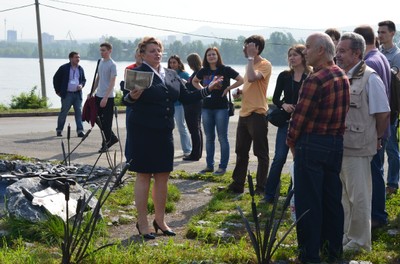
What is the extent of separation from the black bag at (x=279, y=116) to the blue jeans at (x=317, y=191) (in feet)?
7.38

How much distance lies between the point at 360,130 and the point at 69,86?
1113 cm

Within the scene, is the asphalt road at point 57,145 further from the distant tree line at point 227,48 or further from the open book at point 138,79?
the distant tree line at point 227,48

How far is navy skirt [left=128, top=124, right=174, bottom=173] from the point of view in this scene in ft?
24.0

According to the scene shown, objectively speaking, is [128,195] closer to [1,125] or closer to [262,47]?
[262,47]

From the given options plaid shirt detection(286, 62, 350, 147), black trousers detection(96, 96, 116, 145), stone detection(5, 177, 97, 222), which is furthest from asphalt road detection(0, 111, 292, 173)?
plaid shirt detection(286, 62, 350, 147)

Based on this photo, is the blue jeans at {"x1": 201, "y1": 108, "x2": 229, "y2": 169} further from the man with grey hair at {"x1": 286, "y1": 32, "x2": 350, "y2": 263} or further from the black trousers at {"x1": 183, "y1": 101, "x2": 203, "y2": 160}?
the man with grey hair at {"x1": 286, "y1": 32, "x2": 350, "y2": 263}

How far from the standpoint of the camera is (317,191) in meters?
6.16

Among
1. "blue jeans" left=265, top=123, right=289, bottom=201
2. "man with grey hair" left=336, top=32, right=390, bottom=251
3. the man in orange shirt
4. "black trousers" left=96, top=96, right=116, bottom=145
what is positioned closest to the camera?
"man with grey hair" left=336, top=32, right=390, bottom=251

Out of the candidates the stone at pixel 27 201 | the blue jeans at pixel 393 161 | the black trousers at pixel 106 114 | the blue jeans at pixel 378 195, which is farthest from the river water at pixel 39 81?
the stone at pixel 27 201

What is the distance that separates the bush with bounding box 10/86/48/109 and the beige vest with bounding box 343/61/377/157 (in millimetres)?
22107

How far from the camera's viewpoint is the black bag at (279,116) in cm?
848

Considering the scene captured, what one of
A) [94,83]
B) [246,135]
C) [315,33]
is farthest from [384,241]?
[94,83]

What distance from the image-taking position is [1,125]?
2034 cm

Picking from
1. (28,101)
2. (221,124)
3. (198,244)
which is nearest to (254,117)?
(221,124)
